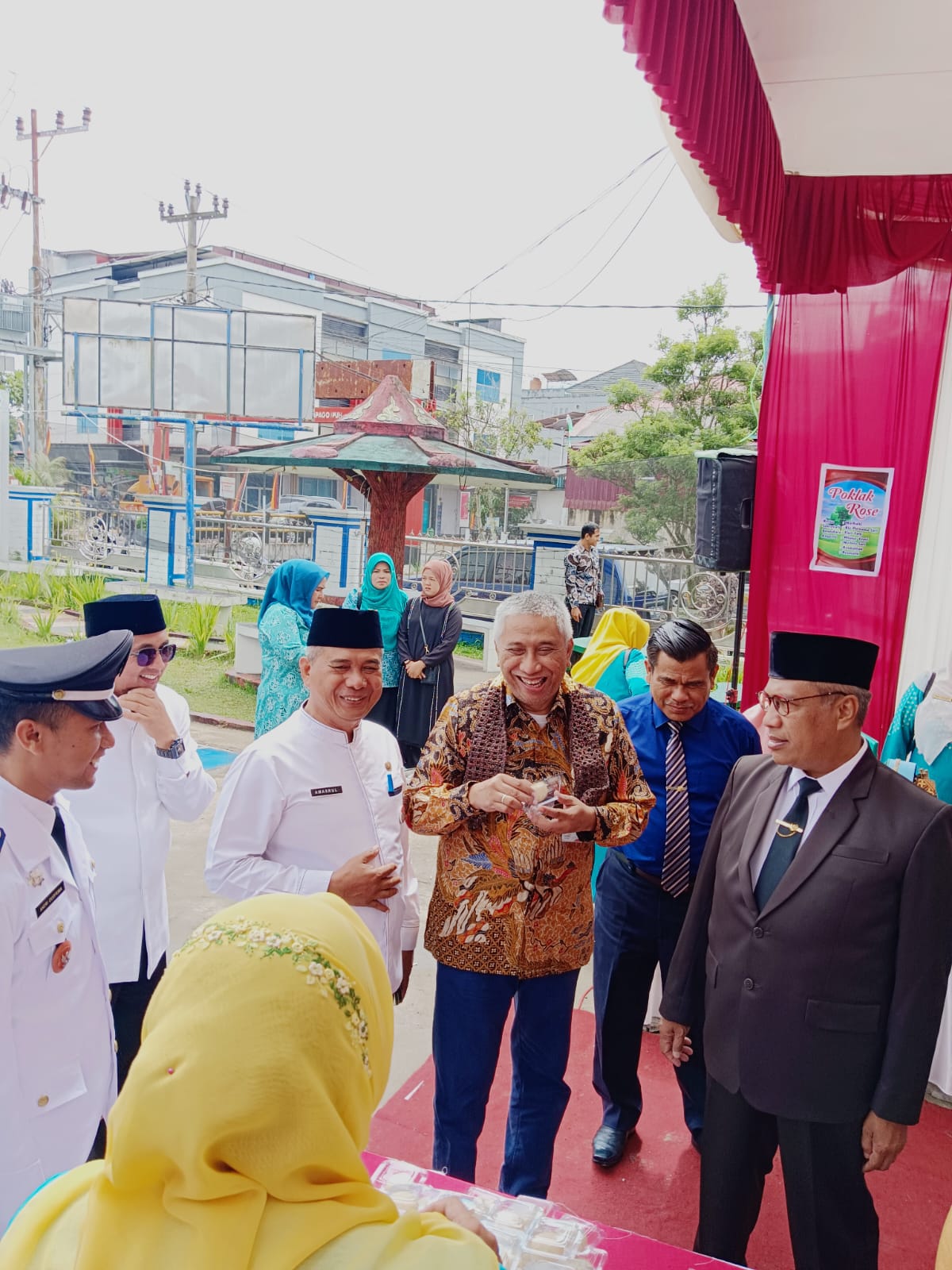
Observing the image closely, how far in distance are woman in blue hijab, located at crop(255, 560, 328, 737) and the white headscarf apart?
3.28m

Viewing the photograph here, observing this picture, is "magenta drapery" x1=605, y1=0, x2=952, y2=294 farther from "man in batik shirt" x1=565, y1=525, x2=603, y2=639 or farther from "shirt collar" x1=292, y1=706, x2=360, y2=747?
"man in batik shirt" x1=565, y1=525, x2=603, y2=639

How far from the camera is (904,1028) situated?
2.04 meters

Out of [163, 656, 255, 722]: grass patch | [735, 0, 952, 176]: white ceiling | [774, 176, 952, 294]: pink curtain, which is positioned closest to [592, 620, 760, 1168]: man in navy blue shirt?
[735, 0, 952, 176]: white ceiling

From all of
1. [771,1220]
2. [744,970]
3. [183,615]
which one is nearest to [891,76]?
[744,970]

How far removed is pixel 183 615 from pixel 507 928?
37.2ft

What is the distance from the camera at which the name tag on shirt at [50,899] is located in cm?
184

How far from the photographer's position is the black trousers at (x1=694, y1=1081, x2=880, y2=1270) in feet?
6.93

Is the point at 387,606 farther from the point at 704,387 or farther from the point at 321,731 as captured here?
the point at 704,387

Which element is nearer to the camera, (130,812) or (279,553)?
(130,812)

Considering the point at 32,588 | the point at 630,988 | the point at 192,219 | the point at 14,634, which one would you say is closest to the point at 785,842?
the point at 630,988

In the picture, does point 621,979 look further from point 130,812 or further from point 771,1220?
point 130,812

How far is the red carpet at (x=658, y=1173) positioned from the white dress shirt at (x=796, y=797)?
1.23 meters

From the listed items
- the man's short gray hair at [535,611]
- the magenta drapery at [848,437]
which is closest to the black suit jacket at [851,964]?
the man's short gray hair at [535,611]

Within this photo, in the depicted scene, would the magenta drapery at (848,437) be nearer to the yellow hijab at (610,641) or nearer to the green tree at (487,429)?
the yellow hijab at (610,641)
